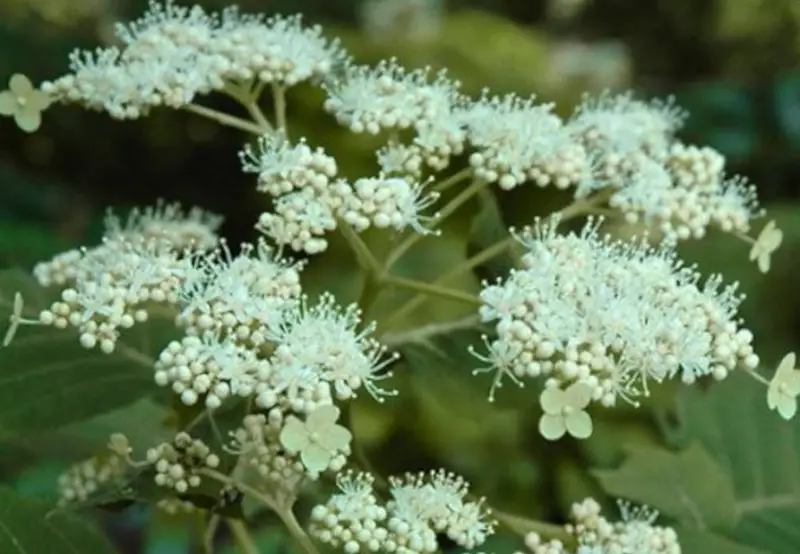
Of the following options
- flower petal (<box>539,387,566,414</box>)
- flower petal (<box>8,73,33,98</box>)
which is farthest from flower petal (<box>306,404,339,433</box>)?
flower petal (<box>8,73,33,98</box>)

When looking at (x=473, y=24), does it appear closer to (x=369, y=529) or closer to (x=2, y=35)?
(x=2, y=35)

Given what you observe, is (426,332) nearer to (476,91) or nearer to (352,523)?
(352,523)

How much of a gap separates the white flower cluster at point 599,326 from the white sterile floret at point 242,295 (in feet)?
0.32

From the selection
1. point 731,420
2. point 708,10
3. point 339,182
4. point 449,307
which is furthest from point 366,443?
point 708,10

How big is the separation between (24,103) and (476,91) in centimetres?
176

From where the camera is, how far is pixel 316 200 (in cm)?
59

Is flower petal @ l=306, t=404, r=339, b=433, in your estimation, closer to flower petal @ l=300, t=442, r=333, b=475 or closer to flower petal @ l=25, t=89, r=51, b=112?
flower petal @ l=300, t=442, r=333, b=475

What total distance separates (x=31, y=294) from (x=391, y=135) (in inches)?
9.3

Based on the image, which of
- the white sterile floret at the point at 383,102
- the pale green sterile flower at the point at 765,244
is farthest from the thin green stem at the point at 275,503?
the pale green sterile flower at the point at 765,244

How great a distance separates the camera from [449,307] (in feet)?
5.68

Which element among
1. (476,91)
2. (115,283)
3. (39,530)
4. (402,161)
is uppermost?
(476,91)

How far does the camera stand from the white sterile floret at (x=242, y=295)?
0.55 m

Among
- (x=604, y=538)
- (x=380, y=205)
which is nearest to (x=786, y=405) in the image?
(x=604, y=538)

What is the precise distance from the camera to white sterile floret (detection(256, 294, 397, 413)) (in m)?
0.51
